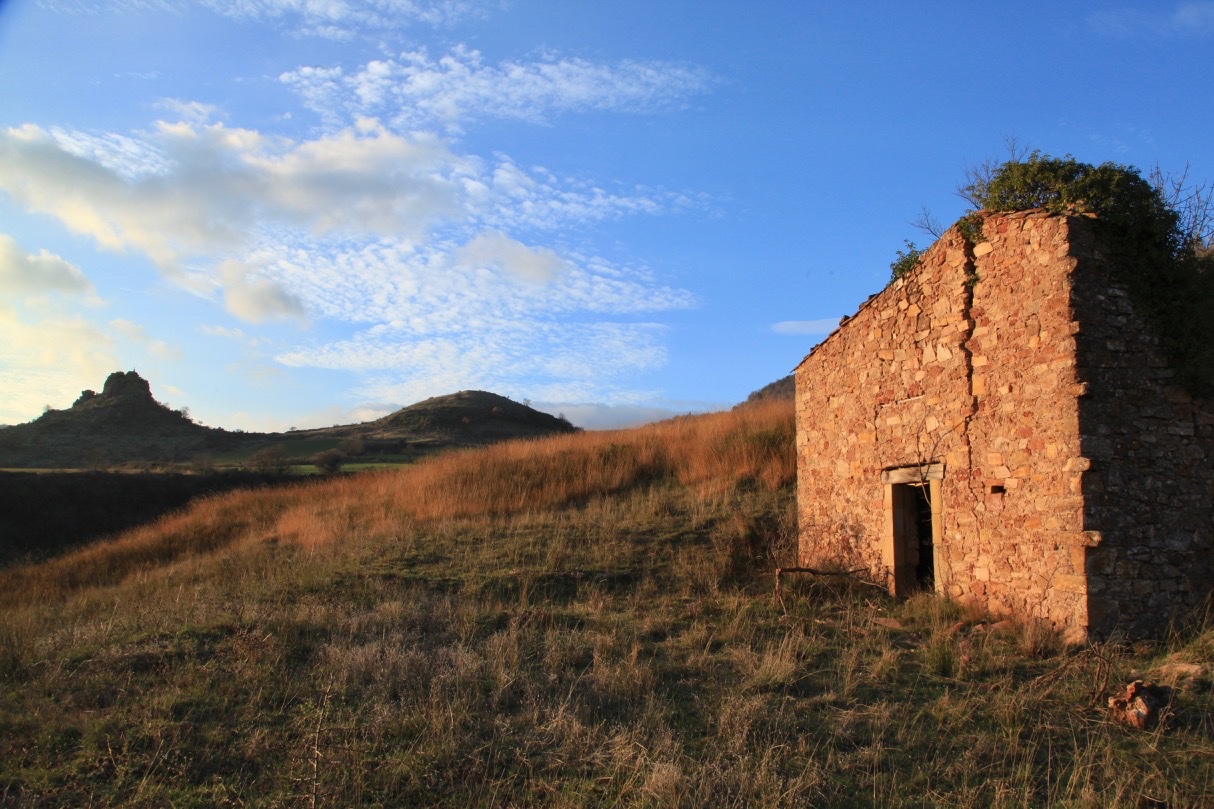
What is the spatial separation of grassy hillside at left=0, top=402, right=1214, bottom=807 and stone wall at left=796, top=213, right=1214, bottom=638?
594 mm

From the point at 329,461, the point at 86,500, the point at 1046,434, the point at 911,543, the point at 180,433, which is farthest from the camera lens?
the point at 180,433

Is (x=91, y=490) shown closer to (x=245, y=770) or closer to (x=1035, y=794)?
(x=245, y=770)

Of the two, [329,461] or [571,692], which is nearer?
[571,692]

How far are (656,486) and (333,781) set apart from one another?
12.1m

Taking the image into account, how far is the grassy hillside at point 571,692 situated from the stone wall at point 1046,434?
0.59m

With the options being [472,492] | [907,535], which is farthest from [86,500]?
[907,535]

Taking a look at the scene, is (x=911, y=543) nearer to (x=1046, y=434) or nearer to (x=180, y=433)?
(x=1046, y=434)

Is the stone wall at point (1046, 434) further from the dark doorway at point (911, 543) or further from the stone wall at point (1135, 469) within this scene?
the dark doorway at point (911, 543)

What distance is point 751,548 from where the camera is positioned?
39.4 ft

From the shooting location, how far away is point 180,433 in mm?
44031

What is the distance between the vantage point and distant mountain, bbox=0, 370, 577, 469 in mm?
38438

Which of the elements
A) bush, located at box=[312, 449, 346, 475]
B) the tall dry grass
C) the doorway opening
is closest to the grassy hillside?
the doorway opening

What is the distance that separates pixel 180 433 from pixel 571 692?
44883 millimetres

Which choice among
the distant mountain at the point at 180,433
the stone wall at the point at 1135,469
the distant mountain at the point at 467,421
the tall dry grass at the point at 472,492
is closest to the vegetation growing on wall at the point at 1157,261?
the stone wall at the point at 1135,469
